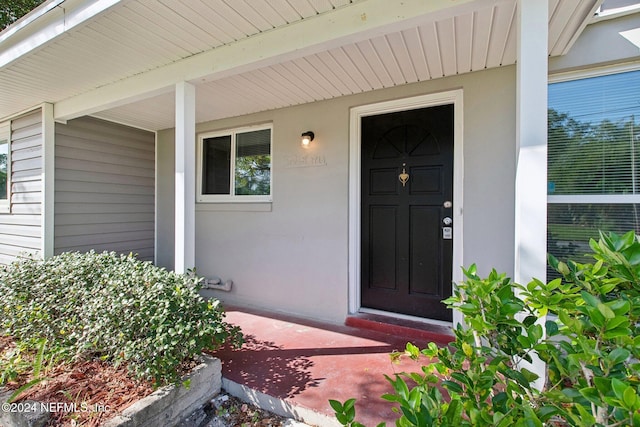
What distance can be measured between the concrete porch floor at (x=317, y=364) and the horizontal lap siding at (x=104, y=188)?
2.20 meters

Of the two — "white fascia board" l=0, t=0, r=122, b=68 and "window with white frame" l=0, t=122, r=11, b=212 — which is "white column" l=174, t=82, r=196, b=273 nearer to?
"white fascia board" l=0, t=0, r=122, b=68

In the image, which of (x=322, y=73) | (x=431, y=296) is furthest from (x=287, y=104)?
(x=431, y=296)

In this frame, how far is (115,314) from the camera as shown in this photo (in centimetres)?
192

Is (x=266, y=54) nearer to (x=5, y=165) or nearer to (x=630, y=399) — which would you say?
(x=630, y=399)

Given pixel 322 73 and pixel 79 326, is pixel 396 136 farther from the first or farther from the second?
pixel 79 326

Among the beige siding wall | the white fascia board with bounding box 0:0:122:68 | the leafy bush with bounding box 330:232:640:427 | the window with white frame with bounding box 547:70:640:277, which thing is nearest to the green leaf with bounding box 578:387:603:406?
the leafy bush with bounding box 330:232:640:427

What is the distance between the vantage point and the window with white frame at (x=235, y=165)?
144 inches

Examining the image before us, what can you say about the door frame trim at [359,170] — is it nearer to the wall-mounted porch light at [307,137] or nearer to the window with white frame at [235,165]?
the wall-mounted porch light at [307,137]

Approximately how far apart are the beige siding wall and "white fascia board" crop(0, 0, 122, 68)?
4.96 ft

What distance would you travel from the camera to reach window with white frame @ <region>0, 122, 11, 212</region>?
13.1 feet

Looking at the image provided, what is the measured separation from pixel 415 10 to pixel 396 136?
1.37 m

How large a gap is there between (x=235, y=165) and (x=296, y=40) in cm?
217

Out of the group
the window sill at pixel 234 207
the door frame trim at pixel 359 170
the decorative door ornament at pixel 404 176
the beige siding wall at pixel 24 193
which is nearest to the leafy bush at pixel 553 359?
the door frame trim at pixel 359 170

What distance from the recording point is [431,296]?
2.81m
